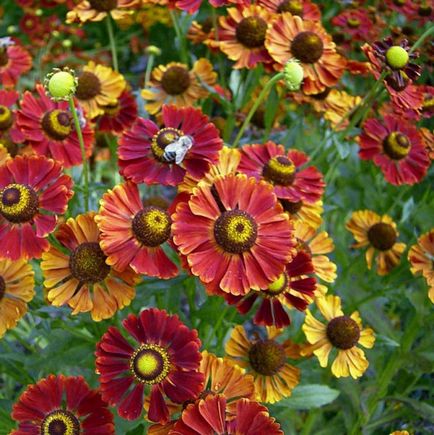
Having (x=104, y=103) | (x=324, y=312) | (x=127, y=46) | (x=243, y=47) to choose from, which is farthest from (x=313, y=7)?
→ (x=127, y=46)

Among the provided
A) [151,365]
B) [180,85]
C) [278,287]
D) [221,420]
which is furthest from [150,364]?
[180,85]

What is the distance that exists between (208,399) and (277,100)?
984mm

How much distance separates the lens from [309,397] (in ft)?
4.59

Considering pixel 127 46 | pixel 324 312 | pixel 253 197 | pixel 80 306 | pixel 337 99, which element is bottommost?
pixel 127 46

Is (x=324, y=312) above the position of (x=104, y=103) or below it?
below

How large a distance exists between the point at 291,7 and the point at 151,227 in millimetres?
831

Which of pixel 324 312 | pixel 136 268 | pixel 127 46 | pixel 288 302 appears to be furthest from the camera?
pixel 127 46

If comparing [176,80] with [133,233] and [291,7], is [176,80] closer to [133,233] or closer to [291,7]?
[291,7]

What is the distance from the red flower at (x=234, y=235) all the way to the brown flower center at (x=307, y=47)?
0.54 m

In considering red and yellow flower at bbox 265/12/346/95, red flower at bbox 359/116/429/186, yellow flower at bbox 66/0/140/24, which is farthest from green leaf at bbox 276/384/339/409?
yellow flower at bbox 66/0/140/24

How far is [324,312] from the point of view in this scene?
1.38m

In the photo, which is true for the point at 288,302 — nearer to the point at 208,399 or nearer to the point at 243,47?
the point at 208,399

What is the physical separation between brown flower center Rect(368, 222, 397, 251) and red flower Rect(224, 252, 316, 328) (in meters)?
0.59

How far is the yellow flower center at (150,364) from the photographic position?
1.00 meters
